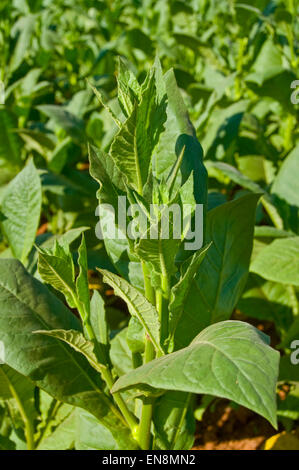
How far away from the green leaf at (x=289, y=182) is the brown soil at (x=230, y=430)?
0.73 metres

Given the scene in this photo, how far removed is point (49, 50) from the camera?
395cm

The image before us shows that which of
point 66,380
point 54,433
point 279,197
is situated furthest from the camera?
point 279,197

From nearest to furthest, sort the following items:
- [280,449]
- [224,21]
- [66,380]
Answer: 1. [66,380]
2. [280,449]
3. [224,21]

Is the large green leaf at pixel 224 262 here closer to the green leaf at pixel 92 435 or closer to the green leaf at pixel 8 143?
the green leaf at pixel 92 435

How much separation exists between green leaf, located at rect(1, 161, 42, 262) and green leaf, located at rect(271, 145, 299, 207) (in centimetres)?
82

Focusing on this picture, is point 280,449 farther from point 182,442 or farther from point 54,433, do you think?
point 54,433

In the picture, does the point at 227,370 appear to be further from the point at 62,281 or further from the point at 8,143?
the point at 8,143

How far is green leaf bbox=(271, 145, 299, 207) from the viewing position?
188 centimetres

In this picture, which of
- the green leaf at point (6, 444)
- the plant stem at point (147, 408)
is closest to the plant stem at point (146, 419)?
the plant stem at point (147, 408)

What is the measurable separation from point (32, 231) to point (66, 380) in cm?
55

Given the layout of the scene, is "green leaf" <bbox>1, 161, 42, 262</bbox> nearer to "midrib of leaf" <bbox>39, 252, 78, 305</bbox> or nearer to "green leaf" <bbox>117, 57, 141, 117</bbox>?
"midrib of leaf" <bbox>39, 252, 78, 305</bbox>

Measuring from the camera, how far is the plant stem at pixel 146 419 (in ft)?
3.92
